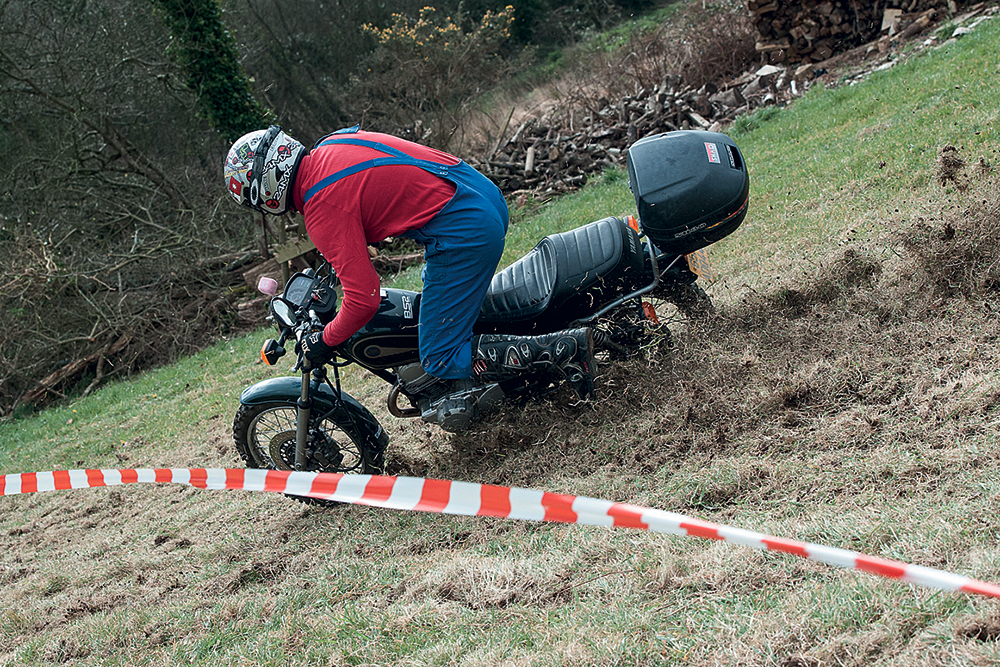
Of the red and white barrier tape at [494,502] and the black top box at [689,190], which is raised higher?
the black top box at [689,190]

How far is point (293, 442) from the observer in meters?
4.56

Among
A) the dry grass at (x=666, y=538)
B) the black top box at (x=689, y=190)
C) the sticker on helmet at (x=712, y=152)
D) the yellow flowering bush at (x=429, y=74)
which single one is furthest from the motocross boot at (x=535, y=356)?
the yellow flowering bush at (x=429, y=74)

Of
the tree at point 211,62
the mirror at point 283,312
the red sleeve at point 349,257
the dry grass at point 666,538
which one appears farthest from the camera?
the tree at point 211,62

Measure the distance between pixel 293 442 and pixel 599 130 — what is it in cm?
1365

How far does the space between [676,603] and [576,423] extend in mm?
1920

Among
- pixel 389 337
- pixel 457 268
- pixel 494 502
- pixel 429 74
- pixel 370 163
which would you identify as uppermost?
pixel 370 163

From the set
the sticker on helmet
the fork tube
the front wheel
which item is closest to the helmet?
the fork tube

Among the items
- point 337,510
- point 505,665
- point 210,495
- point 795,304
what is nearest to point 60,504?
point 210,495

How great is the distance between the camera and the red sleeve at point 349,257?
3.74 meters

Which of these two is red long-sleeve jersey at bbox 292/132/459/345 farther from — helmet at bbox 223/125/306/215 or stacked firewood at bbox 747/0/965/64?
stacked firewood at bbox 747/0/965/64

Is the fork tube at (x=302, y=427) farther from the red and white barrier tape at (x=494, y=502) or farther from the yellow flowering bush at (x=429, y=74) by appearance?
the yellow flowering bush at (x=429, y=74)

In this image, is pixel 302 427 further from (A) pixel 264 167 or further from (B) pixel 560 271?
(B) pixel 560 271

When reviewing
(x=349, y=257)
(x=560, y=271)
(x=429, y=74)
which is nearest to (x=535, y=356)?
(x=560, y=271)

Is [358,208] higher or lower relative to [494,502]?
higher
